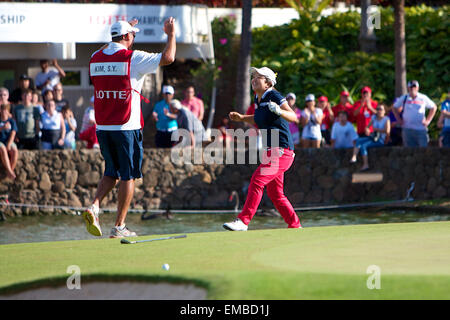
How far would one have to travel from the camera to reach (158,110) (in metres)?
19.2

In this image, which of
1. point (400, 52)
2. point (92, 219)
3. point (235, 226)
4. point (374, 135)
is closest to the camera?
point (92, 219)

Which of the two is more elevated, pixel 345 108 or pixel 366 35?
pixel 366 35

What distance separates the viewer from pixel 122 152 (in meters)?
9.30

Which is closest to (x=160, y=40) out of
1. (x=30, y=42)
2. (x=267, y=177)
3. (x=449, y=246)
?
(x=30, y=42)

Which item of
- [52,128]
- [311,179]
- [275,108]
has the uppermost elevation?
[275,108]

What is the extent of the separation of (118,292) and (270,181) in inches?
156

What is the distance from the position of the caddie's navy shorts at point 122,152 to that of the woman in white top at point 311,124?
10169mm

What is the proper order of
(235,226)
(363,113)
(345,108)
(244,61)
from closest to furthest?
(235,226) → (363,113) → (345,108) → (244,61)

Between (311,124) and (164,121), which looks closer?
(164,121)

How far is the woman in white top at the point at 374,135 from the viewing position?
62.5ft

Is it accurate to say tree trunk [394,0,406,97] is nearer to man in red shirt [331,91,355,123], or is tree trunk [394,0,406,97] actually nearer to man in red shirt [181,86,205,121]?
man in red shirt [331,91,355,123]

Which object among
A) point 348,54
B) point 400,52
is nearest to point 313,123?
point 400,52

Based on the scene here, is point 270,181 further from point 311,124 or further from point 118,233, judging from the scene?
point 311,124

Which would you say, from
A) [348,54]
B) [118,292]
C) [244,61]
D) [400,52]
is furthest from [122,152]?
[348,54]
